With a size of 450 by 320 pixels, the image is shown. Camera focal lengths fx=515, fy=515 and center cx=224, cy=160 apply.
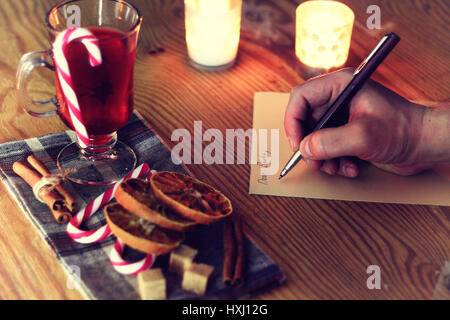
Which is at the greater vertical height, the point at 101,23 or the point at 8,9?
the point at 101,23

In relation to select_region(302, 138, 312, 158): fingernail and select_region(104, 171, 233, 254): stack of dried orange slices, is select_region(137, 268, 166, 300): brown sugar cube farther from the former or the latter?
select_region(302, 138, 312, 158): fingernail

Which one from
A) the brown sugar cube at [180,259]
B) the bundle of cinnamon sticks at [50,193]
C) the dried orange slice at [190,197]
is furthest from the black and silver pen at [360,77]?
the bundle of cinnamon sticks at [50,193]

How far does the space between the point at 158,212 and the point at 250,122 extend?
0.41 m

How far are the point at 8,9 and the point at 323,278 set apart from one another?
117cm

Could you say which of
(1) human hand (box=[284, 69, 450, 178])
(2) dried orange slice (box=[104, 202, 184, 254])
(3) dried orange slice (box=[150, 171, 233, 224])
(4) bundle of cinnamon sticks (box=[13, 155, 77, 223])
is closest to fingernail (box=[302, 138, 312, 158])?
(1) human hand (box=[284, 69, 450, 178])

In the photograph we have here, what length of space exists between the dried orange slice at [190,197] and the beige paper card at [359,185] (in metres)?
0.12

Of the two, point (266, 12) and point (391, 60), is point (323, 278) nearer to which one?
point (391, 60)

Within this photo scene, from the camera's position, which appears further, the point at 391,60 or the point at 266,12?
the point at 266,12

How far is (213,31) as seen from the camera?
1.20m

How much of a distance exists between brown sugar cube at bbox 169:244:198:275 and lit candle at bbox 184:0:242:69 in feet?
2.00

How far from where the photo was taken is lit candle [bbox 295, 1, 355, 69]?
118 centimetres

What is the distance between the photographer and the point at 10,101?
3.69ft

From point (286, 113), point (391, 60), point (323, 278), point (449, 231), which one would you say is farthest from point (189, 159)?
point (391, 60)
